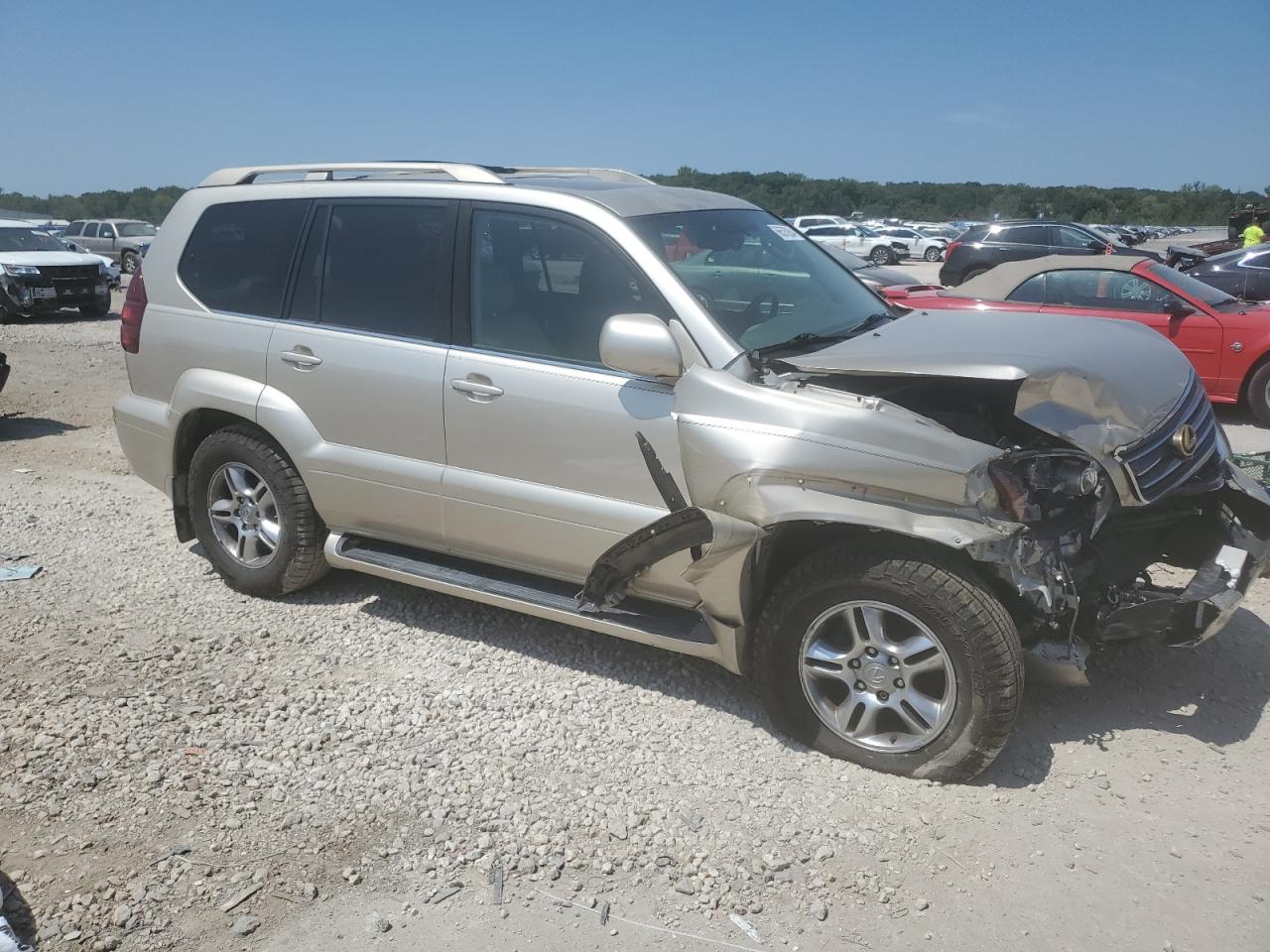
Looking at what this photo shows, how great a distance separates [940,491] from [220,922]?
2427 mm

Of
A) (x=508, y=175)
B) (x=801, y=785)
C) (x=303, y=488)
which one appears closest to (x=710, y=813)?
(x=801, y=785)

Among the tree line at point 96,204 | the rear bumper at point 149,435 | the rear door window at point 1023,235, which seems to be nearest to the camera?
the rear bumper at point 149,435

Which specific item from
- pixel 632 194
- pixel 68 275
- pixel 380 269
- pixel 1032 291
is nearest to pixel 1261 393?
pixel 1032 291

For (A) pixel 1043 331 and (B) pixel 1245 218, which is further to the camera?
(B) pixel 1245 218

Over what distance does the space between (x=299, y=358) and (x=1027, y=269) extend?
→ 24.9 ft

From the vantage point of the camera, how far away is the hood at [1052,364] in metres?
3.37

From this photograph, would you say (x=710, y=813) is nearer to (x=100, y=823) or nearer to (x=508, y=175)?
(x=100, y=823)

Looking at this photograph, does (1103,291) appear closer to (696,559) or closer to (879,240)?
(696,559)

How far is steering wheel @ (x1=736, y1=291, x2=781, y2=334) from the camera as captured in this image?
3984 millimetres

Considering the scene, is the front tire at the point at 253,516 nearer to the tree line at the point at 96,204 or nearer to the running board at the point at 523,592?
the running board at the point at 523,592

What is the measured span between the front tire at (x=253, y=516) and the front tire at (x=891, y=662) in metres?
2.34

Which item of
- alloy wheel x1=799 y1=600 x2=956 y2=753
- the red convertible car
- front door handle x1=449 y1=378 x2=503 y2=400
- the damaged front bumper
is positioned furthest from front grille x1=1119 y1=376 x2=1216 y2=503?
the red convertible car

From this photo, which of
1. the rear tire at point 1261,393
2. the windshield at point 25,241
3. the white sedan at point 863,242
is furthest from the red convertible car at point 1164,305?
the white sedan at point 863,242

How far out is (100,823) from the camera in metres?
3.37
